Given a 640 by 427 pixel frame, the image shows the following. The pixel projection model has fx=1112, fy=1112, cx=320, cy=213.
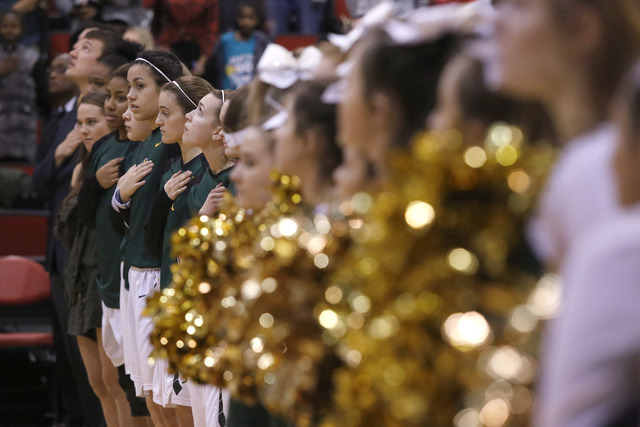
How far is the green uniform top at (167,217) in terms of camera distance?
17.3 feet

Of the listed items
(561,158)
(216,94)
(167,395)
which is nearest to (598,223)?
(561,158)

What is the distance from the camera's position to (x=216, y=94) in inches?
200

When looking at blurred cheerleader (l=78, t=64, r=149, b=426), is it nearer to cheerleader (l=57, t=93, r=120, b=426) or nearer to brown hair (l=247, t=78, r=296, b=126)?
cheerleader (l=57, t=93, r=120, b=426)

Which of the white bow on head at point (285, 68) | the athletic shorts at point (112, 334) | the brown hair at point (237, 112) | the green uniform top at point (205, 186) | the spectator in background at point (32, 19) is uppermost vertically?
the white bow on head at point (285, 68)

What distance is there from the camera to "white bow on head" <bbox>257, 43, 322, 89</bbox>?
129 inches

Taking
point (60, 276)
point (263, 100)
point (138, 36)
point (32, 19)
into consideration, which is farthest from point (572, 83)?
point (32, 19)

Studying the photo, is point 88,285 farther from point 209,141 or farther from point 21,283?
point 209,141

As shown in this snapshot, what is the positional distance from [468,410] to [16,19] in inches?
356

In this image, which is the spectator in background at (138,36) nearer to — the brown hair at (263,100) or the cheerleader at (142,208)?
the cheerleader at (142,208)

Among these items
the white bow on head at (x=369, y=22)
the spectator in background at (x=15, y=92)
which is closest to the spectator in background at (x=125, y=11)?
the spectator in background at (x=15, y=92)

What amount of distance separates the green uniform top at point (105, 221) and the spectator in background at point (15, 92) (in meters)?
3.65

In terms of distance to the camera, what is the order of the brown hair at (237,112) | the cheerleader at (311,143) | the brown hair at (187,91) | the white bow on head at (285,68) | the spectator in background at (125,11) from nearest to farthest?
the cheerleader at (311,143), the white bow on head at (285,68), the brown hair at (237,112), the brown hair at (187,91), the spectator in background at (125,11)

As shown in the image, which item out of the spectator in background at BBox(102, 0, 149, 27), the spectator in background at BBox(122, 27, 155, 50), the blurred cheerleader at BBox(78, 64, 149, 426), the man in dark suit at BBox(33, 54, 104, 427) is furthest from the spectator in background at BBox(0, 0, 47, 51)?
the blurred cheerleader at BBox(78, 64, 149, 426)

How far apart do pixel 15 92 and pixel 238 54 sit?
204cm
